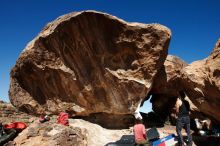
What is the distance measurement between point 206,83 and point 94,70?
5.89 meters

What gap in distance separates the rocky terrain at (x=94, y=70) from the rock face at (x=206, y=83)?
0.38 meters

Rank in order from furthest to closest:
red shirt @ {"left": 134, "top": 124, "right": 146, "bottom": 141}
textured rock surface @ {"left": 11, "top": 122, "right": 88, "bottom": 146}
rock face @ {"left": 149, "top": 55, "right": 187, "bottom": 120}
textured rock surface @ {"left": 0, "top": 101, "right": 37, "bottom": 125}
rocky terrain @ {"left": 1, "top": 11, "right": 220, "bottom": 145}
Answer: rock face @ {"left": 149, "top": 55, "right": 187, "bottom": 120}, rocky terrain @ {"left": 1, "top": 11, "right": 220, "bottom": 145}, textured rock surface @ {"left": 0, "top": 101, "right": 37, "bottom": 125}, textured rock surface @ {"left": 11, "top": 122, "right": 88, "bottom": 146}, red shirt @ {"left": 134, "top": 124, "right": 146, "bottom": 141}

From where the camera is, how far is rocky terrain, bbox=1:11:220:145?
49.6 ft

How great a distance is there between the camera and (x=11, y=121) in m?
14.7

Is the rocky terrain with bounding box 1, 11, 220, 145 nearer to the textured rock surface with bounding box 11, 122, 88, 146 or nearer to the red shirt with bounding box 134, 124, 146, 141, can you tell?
the textured rock surface with bounding box 11, 122, 88, 146

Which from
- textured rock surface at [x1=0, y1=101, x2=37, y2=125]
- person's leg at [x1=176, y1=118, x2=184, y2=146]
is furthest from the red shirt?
textured rock surface at [x1=0, y1=101, x2=37, y2=125]

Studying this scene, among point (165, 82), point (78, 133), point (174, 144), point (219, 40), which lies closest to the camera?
point (174, 144)

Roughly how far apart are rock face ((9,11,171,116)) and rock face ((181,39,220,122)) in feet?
8.31

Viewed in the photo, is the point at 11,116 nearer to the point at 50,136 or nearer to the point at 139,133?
the point at 50,136

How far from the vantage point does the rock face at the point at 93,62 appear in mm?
15117

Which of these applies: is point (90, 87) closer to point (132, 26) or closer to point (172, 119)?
point (132, 26)

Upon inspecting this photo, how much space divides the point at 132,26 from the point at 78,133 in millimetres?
5853

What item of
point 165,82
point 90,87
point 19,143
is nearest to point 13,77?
point 90,87

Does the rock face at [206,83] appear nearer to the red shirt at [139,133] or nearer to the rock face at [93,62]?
the rock face at [93,62]
